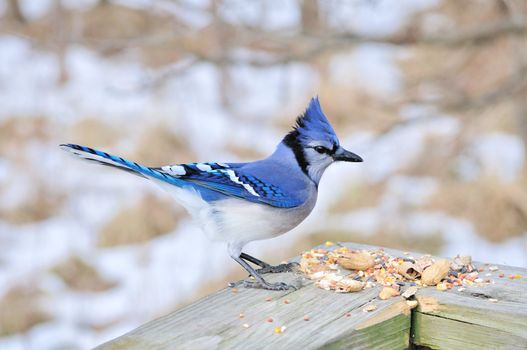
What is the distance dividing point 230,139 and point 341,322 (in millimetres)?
6251

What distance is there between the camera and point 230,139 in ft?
26.0

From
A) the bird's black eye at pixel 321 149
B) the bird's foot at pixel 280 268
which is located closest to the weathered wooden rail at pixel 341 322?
the bird's foot at pixel 280 268

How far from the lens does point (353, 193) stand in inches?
273

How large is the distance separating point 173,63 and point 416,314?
806 centimetres

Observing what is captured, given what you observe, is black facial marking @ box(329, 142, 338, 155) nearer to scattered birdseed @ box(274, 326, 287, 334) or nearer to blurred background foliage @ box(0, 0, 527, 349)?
scattered birdseed @ box(274, 326, 287, 334)

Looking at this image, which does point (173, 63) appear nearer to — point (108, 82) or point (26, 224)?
point (108, 82)

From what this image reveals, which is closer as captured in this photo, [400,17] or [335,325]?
[335,325]

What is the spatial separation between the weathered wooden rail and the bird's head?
50 centimetres

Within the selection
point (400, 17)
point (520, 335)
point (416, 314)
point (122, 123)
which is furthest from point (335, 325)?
point (400, 17)

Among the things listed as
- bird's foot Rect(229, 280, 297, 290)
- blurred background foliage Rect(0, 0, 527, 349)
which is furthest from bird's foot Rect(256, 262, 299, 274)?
blurred background foliage Rect(0, 0, 527, 349)

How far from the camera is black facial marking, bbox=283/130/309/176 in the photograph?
7.68 feet

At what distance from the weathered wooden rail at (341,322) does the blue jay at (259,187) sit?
281mm

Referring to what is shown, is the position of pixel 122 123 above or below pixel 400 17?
below

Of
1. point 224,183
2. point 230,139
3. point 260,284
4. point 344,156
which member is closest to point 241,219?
point 224,183
